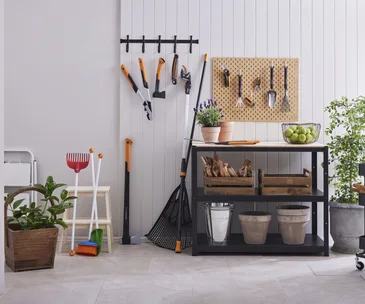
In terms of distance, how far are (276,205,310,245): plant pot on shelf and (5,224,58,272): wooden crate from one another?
1751 millimetres

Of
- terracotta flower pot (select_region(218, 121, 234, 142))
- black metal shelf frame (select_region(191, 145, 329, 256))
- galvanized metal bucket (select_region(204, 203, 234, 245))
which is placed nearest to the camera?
black metal shelf frame (select_region(191, 145, 329, 256))

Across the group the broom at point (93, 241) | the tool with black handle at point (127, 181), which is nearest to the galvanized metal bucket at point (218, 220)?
the tool with black handle at point (127, 181)

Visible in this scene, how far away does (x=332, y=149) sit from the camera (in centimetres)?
525

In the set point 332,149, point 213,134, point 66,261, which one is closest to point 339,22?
point 332,149

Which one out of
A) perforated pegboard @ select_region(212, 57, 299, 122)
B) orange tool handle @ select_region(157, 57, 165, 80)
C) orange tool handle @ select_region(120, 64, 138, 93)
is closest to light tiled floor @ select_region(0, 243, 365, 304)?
perforated pegboard @ select_region(212, 57, 299, 122)

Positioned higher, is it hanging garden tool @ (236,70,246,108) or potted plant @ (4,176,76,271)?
hanging garden tool @ (236,70,246,108)

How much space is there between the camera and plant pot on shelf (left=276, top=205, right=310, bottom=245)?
4.96m

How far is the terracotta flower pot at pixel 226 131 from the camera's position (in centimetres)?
512

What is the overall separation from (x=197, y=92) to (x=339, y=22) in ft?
4.36

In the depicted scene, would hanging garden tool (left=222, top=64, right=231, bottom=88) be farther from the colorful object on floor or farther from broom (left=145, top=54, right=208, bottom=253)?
the colorful object on floor

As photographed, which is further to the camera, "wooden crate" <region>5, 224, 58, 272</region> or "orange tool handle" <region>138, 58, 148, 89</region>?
"orange tool handle" <region>138, 58, 148, 89</region>

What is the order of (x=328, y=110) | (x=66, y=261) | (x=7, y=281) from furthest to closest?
(x=328, y=110) < (x=66, y=261) < (x=7, y=281)

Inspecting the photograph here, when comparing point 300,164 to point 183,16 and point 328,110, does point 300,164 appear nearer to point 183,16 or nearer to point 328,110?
point 328,110

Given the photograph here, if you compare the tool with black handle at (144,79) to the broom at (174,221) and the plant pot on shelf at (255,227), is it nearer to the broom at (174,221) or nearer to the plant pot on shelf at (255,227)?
the broom at (174,221)
